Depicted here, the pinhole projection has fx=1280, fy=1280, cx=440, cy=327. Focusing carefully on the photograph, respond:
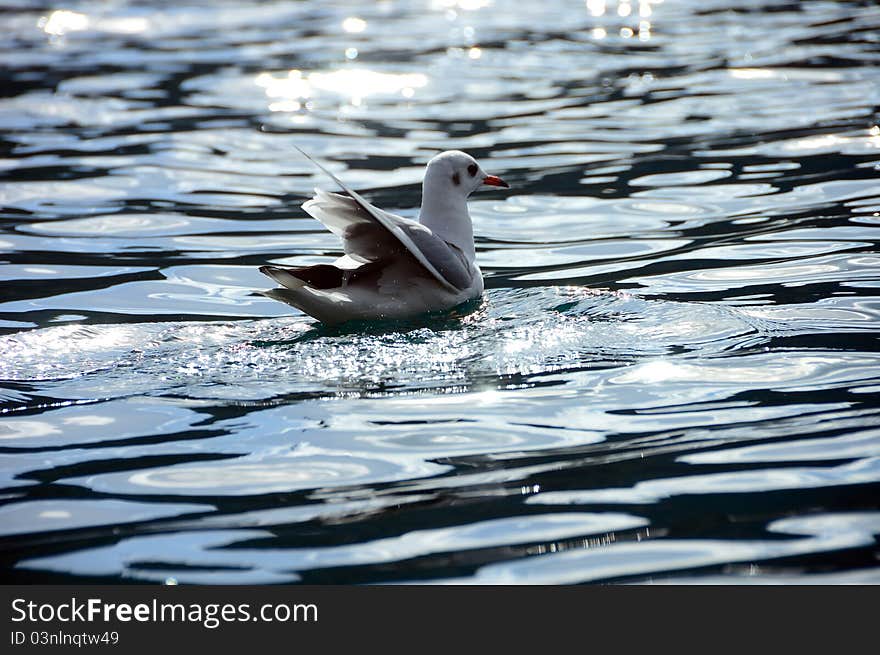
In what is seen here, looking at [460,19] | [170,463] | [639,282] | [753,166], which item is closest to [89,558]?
[170,463]

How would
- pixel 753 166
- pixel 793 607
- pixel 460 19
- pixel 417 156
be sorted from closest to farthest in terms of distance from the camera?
pixel 793 607 → pixel 753 166 → pixel 417 156 → pixel 460 19

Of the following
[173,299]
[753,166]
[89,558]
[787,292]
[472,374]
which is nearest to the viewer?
[89,558]

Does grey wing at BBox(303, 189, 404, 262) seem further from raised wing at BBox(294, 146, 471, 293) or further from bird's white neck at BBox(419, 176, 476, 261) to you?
bird's white neck at BBox(419, 176, 476, 261)

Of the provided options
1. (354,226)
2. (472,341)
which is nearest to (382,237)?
(354,226)

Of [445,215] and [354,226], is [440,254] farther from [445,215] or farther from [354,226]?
[445,215]

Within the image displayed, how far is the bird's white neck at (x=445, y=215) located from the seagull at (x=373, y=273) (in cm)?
37

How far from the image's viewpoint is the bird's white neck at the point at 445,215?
7.78 metres

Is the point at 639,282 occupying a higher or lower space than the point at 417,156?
lower

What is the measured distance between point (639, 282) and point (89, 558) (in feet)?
15.0

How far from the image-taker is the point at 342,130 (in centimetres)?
1344

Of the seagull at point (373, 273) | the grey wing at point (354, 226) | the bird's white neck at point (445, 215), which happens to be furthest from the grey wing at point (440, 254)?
the bird's white neck at point (445, 215)

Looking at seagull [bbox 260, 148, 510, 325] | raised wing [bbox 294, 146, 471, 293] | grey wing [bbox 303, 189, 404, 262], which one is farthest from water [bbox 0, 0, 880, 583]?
grey wing [bbox 303, 189, 404, 262]

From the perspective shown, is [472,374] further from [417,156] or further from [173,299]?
[417,156]

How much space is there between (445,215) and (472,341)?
1466 millimetres
